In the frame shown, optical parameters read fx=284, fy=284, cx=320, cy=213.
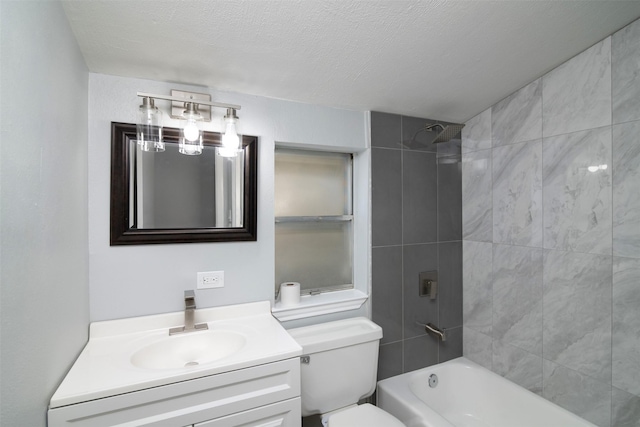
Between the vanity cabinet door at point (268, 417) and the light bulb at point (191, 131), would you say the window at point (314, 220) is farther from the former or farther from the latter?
the vanity cabinet door at point (268, 417)

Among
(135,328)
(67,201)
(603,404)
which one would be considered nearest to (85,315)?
(135,328)

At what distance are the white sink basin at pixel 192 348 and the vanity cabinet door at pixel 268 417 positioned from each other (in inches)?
10.0

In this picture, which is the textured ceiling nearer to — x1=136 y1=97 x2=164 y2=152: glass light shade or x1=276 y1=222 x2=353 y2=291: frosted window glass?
x1=136 y1=97 x2=164 y2=152: glass light shade

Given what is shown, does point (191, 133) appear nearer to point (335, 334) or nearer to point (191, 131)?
point (191, 131)

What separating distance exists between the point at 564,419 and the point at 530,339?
405 millimetres

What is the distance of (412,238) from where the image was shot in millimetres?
2016

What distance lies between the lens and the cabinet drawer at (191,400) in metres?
0.91

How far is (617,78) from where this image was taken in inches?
55.3

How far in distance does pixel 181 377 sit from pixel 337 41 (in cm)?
149

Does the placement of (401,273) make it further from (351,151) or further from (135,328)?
(135,328)

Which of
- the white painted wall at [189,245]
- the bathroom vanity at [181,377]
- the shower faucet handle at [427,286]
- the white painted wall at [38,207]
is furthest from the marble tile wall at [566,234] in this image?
the white painted wall at [38,207]

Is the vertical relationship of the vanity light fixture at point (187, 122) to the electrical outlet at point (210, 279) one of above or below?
above

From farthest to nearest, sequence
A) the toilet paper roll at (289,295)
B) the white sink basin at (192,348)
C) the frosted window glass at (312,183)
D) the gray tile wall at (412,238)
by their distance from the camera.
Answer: the gray tile wall at (412,238)
the frosted window glass at (312,183)
the toilet paper roll at (289,295)
the white sink basin at (192,348)

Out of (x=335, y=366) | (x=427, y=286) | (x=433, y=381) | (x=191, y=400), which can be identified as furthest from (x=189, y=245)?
(x=433, y=381)
